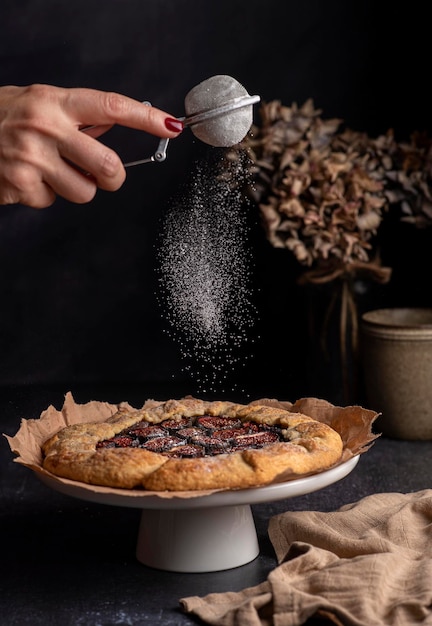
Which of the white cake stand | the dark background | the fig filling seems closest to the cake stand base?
the white cake stand

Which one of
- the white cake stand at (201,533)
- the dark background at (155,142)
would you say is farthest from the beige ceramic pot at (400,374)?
the white cake stand at (201,533)

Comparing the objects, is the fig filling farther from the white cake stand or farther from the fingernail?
the fingernail

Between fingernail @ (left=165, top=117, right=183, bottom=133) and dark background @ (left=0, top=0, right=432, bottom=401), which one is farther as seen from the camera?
dark background @ (left=0, top=0, right=432, bottom=401)

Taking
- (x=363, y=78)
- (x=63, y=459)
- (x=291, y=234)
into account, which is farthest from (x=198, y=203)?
(x=63, y=459)

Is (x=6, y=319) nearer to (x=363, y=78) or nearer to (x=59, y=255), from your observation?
(x=59, y=255)

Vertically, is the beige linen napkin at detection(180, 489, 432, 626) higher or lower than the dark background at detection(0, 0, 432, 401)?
lower

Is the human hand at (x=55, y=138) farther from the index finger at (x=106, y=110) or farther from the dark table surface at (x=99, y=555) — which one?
the dark table surface at (x=99, y=555)
